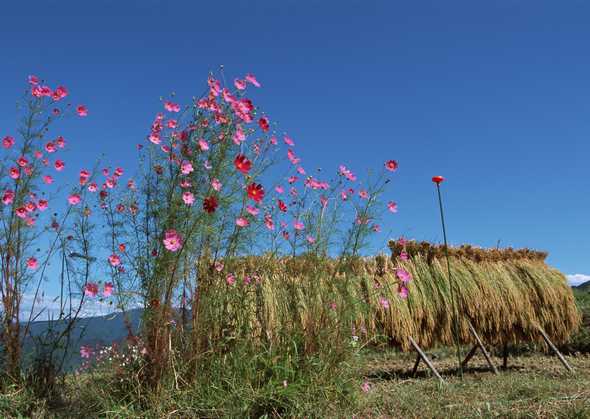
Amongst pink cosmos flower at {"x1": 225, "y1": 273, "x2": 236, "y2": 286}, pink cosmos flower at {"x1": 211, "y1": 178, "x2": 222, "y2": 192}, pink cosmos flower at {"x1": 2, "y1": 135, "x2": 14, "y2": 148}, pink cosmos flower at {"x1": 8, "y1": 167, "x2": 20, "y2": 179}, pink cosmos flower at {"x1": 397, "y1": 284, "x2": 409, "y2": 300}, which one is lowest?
pink cosmos flower at {"x1": 397, "y1": 284, "x2": 409, "y2": 300}

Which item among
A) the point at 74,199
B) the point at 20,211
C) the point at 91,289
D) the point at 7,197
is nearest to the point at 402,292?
the point at 91,289

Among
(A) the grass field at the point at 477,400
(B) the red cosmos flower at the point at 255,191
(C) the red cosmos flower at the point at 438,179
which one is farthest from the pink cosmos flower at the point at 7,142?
(C) the red cosmos flower at the point at 438,179

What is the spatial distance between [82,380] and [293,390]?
1.95 meters

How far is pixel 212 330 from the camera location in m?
3.84

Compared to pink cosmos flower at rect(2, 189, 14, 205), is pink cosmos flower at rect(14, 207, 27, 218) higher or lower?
lower

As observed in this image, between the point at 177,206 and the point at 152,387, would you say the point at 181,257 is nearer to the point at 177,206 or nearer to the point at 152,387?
the point at 177,206

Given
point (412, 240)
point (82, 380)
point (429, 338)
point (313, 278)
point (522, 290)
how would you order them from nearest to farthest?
point (313, 278) < point (82, 380) < point (429, 338) < point (412, 240) < point (522, 290)

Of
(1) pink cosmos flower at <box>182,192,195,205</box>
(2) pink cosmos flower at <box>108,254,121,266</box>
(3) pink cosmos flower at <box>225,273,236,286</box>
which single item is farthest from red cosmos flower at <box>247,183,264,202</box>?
(2) pink cosmos flower at <box>108,254,121,266</box>

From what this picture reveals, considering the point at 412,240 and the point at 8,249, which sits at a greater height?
the point at 412,240

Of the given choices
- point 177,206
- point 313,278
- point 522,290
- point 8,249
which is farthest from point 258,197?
point 522,290

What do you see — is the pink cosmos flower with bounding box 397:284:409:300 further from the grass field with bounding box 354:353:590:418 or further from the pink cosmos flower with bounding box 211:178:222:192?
the pink cosmos flower with bounding box 211:178:222:192

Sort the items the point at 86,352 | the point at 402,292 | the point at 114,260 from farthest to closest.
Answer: the point at 402,292 → the point at 86,352 → the point at 114,260

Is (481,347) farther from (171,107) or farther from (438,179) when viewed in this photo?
(171,107)

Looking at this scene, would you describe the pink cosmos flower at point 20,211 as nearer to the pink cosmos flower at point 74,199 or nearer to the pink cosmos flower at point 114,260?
the pink cosmos flower at point 74,199
